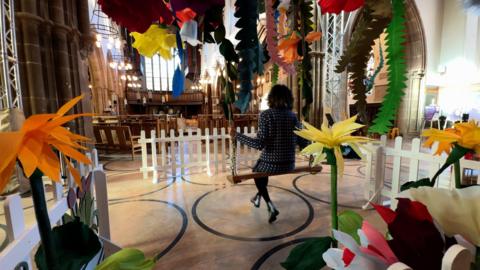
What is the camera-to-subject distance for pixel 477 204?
0.91 ft

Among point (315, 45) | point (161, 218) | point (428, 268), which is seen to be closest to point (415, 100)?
point (315, 45)

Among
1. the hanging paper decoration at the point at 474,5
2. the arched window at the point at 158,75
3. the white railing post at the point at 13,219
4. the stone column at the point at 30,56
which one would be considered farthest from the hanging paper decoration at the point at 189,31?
the arched window at the point at 158,75

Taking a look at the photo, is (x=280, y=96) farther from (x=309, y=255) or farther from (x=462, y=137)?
(x=309, y=255)

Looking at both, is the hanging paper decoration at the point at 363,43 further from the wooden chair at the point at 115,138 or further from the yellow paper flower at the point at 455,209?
the wooden chair at the point at 115,138

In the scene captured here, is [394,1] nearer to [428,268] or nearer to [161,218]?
[428,268]

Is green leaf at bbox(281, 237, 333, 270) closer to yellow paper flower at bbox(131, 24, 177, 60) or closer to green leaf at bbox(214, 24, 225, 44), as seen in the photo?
green leaf at bbox(214, 24, 225, 44)

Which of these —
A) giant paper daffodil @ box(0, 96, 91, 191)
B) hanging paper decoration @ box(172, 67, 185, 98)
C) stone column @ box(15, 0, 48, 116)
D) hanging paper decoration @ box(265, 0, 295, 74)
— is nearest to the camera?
giant paper daffodil @ box(0, 96, 91, 191)

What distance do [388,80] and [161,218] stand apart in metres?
2.40

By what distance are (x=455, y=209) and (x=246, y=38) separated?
44 centimetres

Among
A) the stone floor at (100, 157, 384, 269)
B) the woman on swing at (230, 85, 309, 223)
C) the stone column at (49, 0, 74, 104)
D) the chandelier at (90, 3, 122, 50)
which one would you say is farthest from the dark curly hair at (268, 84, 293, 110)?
the stone column at (49, 0, 74, 104)

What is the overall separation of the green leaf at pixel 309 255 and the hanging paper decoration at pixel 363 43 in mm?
286

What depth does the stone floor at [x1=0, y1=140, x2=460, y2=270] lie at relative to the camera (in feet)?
5.65

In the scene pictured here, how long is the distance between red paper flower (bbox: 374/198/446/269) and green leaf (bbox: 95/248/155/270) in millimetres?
373

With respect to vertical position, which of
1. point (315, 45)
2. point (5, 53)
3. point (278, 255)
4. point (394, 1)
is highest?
point (315, 45)
